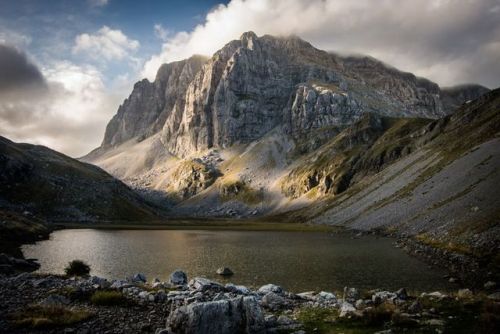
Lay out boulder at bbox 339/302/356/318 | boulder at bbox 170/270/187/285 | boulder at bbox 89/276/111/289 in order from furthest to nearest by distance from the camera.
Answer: boulder at bbox 170/270/187/285
boulder at bbox 89/276/111/289
boulder at bbox 339/302/356/318

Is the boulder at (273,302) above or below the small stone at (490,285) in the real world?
above

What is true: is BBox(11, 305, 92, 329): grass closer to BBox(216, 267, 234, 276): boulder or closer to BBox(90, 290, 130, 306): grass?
BBox(90, 290, 130, 306): grass

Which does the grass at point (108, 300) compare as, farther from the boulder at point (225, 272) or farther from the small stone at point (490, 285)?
the small stone at point (490, 285)

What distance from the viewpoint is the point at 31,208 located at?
199375 millimetres

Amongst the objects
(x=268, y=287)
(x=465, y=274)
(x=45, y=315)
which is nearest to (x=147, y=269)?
(x=268, y=287)

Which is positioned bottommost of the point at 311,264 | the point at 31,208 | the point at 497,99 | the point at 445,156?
the point at 311,264

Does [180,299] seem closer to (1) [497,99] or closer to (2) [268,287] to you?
(2) [268,287]

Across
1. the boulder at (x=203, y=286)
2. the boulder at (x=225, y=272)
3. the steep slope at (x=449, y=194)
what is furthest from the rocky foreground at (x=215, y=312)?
the steep slope at (x=449, y=194)

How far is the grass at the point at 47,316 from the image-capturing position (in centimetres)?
2380

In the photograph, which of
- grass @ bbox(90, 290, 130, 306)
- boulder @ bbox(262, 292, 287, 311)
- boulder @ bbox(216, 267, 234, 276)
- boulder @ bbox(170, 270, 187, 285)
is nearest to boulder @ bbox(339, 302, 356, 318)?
boulder @ bbox(262, 292, 287, 311)

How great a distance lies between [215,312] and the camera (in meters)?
21.8

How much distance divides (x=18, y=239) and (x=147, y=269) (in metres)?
50.1

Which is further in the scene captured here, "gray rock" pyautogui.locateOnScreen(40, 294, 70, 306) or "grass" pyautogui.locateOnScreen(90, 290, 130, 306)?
"grass" pyautogui.locateOnScreen(90, 290, 130, 306)

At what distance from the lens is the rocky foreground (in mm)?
21969
